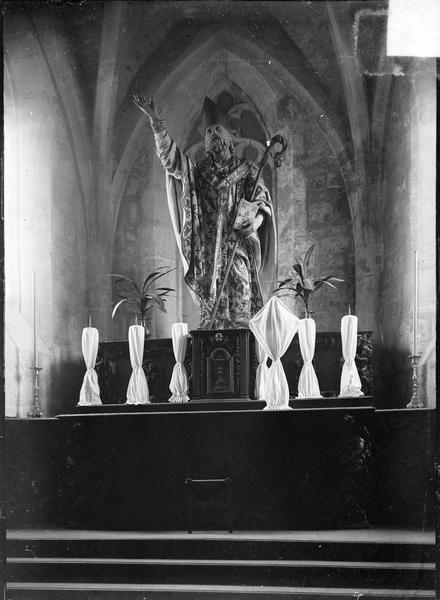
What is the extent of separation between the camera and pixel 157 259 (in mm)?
8578

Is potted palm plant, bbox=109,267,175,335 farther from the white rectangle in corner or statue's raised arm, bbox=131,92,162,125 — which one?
the white rectangle in corner

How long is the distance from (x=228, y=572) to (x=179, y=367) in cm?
218

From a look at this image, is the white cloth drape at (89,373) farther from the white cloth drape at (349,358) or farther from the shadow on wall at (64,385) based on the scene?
the white cloth drape at (349,358)

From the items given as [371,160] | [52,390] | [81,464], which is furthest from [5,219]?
[371,160]

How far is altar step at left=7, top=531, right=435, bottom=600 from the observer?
6.86 metres

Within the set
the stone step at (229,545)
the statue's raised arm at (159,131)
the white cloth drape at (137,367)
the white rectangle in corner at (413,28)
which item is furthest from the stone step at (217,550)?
the white rectangle in corner at (413,28)

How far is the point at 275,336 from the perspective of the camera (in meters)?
7.92

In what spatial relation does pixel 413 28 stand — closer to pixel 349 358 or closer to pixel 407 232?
pixel 407 232

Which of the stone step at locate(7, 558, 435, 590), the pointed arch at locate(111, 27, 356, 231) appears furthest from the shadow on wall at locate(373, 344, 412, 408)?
the pointed arch at locate(111, 27, 356, 231)

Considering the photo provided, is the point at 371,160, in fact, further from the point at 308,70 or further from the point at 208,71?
the point at 208,71

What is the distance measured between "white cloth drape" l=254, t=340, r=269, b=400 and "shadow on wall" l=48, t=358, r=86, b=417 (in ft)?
5.64

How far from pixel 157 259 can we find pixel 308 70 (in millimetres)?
2450

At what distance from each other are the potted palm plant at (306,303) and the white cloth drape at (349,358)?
31cm

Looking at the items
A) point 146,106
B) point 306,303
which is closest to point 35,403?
point 306,303
